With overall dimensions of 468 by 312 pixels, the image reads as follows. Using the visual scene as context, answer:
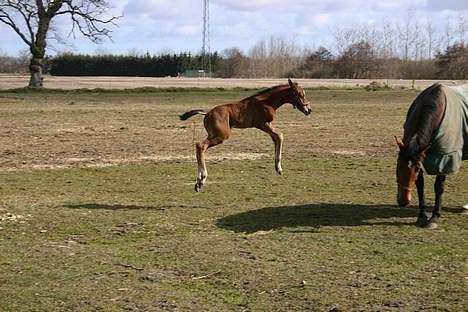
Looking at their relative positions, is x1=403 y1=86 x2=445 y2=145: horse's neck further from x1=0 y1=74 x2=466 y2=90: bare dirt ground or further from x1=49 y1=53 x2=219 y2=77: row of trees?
x1=49 y1=53 x2=219 y2=77: row of trees

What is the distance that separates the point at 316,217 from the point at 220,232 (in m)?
1.62

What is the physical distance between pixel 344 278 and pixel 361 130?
1670 centimetres

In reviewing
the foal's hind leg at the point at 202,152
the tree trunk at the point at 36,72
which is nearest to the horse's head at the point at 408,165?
the foal's hind leg at the point at 202,152

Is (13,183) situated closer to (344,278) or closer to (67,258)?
(67,258)

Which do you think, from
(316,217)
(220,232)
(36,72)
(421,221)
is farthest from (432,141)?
(36,72)

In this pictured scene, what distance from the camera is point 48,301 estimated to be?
656cm

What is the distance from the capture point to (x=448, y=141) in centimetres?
952

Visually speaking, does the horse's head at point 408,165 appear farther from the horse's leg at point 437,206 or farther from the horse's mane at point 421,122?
the horse's leg at point 437,206

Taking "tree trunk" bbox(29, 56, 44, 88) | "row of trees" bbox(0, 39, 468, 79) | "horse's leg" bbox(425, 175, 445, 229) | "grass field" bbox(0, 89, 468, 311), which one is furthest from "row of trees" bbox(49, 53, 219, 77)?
"horse's leg" bbox(425, 175, 445, 229)

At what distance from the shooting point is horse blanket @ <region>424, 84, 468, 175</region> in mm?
9453

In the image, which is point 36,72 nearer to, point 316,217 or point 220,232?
point 316,217

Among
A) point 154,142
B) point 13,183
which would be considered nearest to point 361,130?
point 154,142

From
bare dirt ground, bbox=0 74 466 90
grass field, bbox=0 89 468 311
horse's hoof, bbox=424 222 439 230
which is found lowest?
grass field, bbox=0 89 468 311

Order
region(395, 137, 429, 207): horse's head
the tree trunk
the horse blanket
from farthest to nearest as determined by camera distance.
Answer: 1. the tree trunk
2. the horse blanket
3. region(395, 137, 429, 207): horse's head
